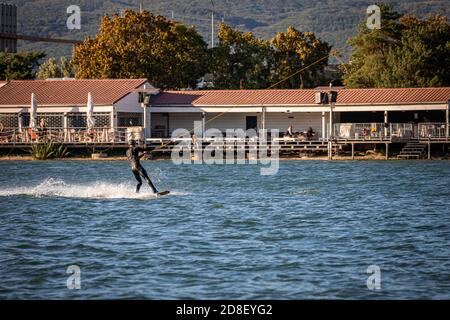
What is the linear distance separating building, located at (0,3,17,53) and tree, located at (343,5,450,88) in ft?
108

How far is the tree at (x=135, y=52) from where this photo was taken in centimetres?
6950

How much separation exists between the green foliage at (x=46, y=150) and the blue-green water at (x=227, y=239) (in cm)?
1594

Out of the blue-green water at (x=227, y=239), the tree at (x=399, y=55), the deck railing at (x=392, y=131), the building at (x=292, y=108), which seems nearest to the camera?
the blue-green water at (x=227, y=239)

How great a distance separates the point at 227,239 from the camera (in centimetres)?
2066

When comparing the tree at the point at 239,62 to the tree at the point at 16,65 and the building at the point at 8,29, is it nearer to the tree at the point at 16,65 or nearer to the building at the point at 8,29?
the tree at the point at 16,65

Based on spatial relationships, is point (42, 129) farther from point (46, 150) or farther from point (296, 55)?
point (296, 55)

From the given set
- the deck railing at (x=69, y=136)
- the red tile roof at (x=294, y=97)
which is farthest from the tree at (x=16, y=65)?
the deck railing at (x=69, y=136)

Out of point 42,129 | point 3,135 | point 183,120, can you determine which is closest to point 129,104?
point 183,120

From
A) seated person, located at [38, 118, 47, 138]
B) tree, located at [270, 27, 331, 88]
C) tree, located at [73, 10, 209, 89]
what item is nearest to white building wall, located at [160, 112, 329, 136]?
seated person, located at [38, 118, 47, 138]

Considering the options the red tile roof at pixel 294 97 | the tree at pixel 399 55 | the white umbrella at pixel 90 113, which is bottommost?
the white umbrella at pixel 90 113

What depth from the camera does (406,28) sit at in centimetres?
7275

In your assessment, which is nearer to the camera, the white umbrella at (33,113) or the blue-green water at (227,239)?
the blue-green water at (227,239)

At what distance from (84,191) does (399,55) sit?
125 feet

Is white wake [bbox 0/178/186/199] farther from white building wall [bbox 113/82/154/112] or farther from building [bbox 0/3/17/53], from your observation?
building [bbox 0/3/17/53]
